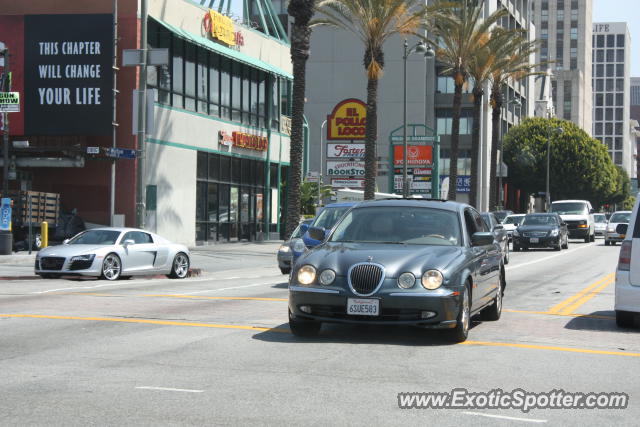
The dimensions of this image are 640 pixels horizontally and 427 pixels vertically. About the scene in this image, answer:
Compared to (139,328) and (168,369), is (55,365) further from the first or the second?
(139,328)

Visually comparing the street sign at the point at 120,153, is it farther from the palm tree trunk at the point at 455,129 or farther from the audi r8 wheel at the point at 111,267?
the palm tree trunk at the point at 455,129

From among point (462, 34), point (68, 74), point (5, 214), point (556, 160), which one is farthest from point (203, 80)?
point (556, 160)

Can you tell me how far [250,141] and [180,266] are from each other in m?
21.1

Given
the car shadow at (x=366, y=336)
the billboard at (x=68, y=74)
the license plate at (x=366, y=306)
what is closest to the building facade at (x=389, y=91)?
the billboard at (x=68, y=74)

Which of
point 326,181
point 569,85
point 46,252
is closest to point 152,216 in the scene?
point 46,252

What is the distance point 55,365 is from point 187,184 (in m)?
29.4

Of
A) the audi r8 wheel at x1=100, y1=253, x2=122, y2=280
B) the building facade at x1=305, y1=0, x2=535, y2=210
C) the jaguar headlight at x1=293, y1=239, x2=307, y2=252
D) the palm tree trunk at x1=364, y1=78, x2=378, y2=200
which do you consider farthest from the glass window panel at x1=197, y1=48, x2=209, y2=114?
the building facade at x1=305, y1=0, x2=535, y2=210

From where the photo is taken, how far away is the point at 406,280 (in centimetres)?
996

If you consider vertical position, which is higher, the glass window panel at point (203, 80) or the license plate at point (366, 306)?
the glass window panel at point (203, 80)

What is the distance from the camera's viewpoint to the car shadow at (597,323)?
39.9ft

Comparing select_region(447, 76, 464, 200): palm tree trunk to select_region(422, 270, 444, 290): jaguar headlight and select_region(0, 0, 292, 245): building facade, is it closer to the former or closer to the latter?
select_region(0, 0, 292, 245): building facade

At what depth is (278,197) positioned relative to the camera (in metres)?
48.4

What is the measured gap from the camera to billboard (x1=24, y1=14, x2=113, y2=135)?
33188mm

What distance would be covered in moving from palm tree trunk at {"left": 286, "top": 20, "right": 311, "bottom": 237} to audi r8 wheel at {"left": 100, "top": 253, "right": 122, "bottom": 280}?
12800 mm
